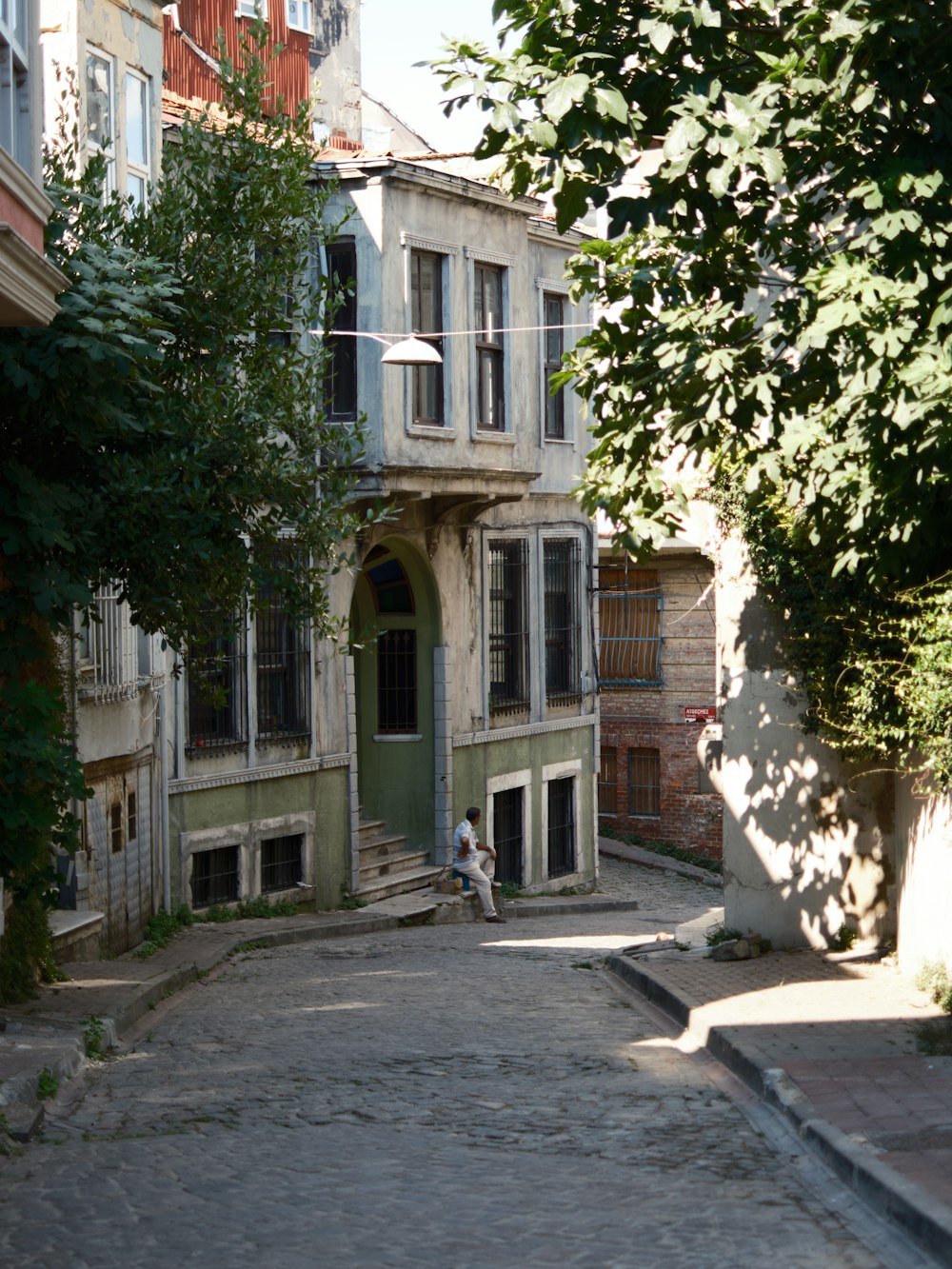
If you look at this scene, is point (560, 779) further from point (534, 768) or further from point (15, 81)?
point (15, 81)

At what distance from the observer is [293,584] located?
543 inches

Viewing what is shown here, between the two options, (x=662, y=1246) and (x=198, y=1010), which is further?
(x=198, y=1010)

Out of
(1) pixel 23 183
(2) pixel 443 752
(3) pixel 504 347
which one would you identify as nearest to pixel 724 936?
(1) pixel 23 183

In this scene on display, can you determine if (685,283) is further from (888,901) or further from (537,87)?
(888,901)

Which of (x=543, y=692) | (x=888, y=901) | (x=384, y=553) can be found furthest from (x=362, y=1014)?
(x=543, y=692)

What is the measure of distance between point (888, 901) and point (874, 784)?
942 millimetres

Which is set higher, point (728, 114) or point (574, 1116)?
point (728, 114)

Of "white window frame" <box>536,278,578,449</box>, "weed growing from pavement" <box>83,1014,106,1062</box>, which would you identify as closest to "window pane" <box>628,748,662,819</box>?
"white window frame" <box>536,278,578,449</box>

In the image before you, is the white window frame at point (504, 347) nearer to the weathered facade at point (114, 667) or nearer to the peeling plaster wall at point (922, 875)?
the weathered facade at point (114, 667)

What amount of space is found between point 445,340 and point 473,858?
6.85 metres

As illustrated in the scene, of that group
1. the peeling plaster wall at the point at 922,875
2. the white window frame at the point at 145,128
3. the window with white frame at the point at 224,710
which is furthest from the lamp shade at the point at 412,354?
the peeling plaster wall at the point at 922,875

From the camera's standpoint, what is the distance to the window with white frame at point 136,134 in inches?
678

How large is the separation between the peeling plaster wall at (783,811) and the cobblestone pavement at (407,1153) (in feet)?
5.56

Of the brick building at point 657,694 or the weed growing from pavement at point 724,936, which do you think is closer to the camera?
the weed growing from pavement at point 724,936
